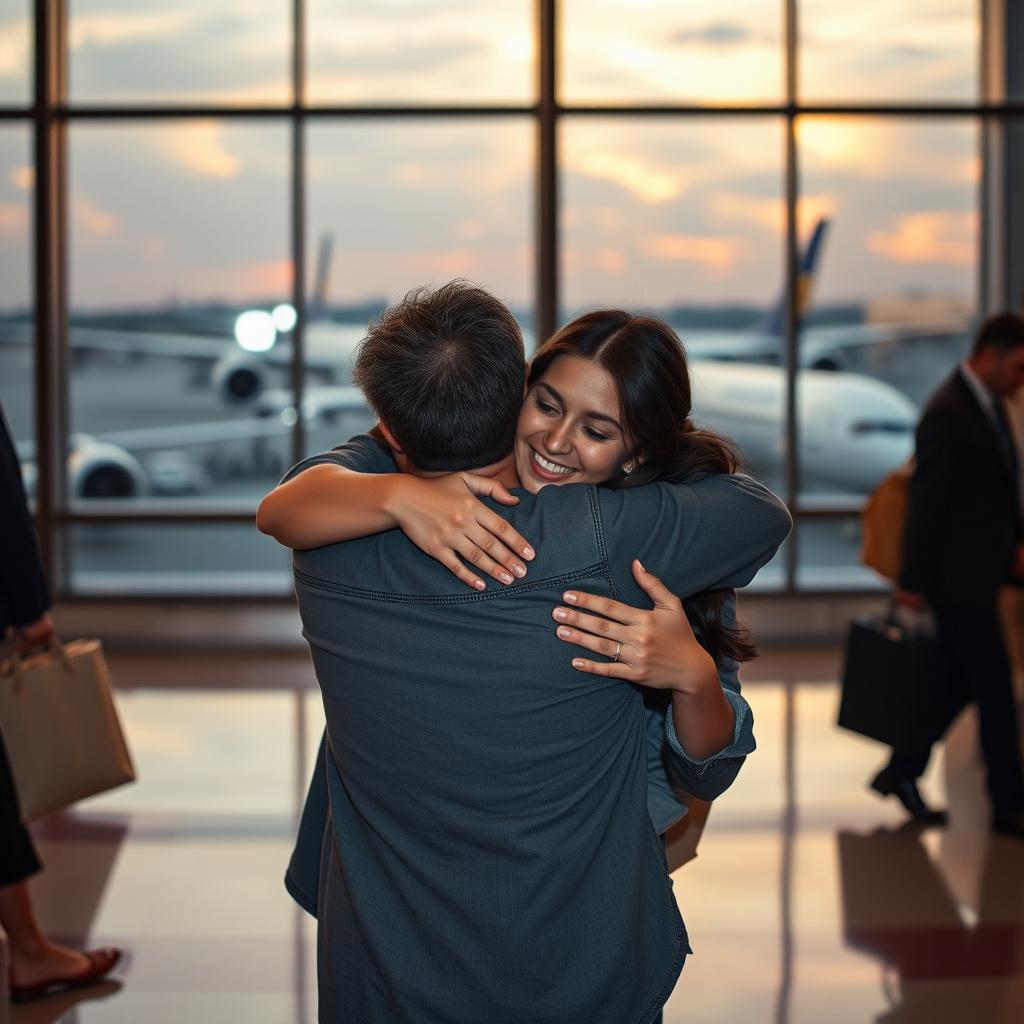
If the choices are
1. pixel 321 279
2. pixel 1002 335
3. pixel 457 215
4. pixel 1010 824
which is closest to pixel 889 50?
pixel 457 215

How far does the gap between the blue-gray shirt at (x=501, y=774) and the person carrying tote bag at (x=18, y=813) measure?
177 centimetres

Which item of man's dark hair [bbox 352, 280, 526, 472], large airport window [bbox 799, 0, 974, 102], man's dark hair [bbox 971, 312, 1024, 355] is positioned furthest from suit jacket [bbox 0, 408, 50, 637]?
large airport window [bbox 799, 0, 974, 102]

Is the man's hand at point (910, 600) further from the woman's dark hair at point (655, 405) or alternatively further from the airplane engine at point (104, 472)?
the airplane engine at point (104, 472)

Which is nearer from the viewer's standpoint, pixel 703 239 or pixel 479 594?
pixel 479 594

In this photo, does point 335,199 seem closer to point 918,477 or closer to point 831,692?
point 831,692

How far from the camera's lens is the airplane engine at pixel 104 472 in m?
8.05

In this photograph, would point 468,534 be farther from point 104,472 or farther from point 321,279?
point 104,472

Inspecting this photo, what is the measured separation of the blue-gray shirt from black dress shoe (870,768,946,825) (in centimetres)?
319

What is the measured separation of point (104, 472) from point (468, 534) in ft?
23.5

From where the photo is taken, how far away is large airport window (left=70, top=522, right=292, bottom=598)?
8.02 metres

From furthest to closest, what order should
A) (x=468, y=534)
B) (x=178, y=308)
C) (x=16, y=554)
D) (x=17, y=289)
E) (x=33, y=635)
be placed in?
(x=178, y=308), (x=17, y=289), (x=33, y=635), (x=16, y=554), (x=468, y=534)

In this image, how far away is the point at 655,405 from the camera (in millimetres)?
1634

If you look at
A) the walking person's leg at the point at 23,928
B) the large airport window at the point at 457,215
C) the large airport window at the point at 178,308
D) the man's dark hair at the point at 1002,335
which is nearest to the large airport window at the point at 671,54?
the large airport window at the point at 457,215

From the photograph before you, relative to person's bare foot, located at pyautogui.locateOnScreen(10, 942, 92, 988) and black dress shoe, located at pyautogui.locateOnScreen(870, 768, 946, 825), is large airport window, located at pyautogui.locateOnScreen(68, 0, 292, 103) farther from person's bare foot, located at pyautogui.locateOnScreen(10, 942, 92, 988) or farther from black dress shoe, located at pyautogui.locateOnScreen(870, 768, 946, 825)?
person's bare foot, located at pyautogui.locateOnScreen(10, 942, 92, 988)
